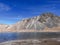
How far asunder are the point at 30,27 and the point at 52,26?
325cm

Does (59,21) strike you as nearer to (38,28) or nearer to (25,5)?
(38,28)

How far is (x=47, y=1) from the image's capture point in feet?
48.5

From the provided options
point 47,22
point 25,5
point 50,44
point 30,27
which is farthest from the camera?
point 47,22

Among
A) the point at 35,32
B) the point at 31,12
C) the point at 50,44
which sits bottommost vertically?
the point at 50,44

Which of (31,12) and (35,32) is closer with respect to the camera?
(31,12)

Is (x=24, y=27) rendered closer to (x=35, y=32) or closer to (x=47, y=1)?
(x=35, y=32)

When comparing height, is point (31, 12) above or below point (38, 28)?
above

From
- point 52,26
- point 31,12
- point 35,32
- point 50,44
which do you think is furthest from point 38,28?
point 50,44

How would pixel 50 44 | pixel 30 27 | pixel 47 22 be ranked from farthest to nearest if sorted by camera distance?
pixel 47 22 → pixel 30 27 → pixel 50 44

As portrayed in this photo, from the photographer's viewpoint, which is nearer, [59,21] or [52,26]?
[59,21]

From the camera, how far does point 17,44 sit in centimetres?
1297

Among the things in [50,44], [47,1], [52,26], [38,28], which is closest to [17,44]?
[50,44]

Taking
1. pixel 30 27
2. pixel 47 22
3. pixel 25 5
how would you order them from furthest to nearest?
pixel 47 22, pixel 30 27, pixel 25 5

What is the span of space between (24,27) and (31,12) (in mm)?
4606
